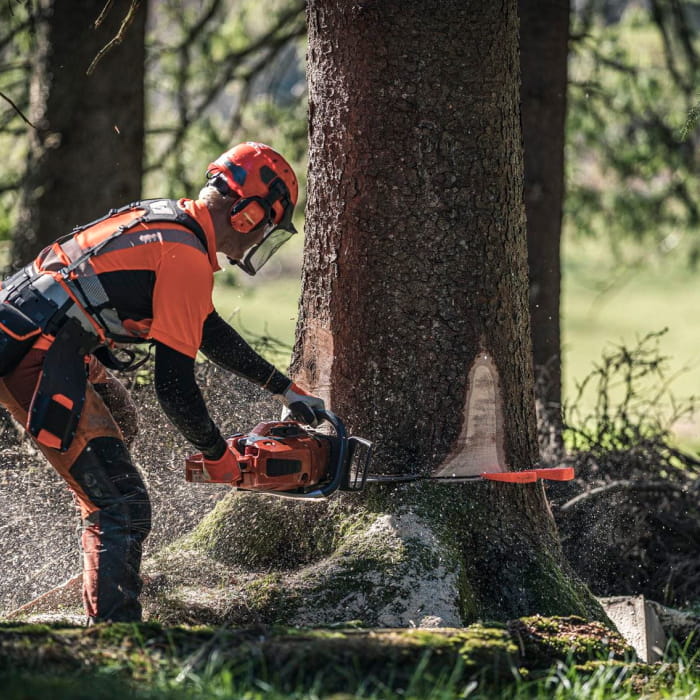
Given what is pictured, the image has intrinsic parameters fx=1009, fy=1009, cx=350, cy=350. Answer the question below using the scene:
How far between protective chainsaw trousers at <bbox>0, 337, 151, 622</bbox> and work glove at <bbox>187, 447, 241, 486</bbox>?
245 mm

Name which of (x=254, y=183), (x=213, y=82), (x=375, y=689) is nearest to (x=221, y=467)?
(x=254, y=183)

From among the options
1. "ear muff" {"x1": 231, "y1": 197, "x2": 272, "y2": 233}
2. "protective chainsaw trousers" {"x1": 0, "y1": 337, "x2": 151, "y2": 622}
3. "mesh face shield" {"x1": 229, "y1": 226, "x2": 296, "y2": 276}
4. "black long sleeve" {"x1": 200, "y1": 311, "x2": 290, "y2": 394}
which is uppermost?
"ear muff" {"x1": 231, "y1": 197, "x2": 272, "y2": 233}

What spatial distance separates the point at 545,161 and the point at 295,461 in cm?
419

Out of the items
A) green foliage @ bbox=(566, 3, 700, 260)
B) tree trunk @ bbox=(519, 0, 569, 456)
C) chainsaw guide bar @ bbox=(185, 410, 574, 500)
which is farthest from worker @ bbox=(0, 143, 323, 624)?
green foliage @ bbox=(566, 3, 700, 260)

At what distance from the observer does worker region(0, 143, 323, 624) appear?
3.57 meters

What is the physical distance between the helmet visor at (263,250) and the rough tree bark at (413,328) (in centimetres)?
27

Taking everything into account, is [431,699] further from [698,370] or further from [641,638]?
[698,370]

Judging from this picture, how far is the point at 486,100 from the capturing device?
4.10 meters

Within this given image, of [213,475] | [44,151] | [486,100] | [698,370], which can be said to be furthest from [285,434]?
[698,370]

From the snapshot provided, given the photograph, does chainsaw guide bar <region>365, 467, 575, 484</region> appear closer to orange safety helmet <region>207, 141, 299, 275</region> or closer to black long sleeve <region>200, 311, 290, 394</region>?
black long sleeve <region>200, 311, 290, 394</region>

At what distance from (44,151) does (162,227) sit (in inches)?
162

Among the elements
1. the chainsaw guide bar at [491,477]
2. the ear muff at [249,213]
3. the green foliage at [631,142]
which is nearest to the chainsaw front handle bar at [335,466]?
the chainsaw guide bar at [491,477]

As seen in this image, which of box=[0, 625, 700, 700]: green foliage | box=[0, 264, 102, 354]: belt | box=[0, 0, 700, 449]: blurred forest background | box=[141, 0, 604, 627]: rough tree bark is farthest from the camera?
box=[0, 0, 700, 449]: blurred forest background

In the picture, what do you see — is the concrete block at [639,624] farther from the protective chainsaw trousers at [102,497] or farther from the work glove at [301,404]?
the protective chainsaw trousers at [102,497]
